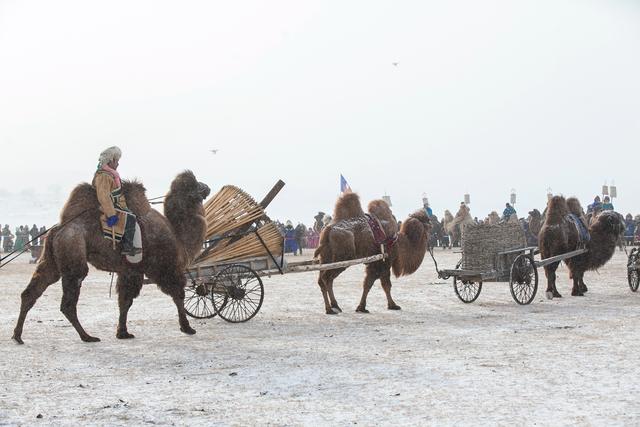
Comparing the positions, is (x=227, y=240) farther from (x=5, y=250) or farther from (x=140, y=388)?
(x=5, y=250)

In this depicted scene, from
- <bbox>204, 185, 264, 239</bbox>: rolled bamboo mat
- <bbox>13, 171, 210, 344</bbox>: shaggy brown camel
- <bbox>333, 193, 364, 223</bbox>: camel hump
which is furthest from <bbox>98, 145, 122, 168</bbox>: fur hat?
<bbox>333, 193, 364, 223</bbox>: camel hump

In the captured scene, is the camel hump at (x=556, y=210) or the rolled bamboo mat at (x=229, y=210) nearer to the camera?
the rolled bamboo mat at (x=229, y=210)

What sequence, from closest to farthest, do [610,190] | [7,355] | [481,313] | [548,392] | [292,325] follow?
[548,392] → [7,355] → [292,325] → [481,313] → [610,190]

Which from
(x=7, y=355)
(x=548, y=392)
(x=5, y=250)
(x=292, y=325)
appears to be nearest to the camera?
(x=548, y=392)

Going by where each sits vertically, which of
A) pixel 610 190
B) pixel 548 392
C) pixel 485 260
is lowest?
pixel 548 392

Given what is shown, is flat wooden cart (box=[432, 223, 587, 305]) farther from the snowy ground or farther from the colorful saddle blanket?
the colorful saddle blanket

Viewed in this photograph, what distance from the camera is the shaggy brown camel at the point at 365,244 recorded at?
14008 mm

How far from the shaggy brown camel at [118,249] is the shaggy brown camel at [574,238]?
749 centimetres

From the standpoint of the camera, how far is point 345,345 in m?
10.0

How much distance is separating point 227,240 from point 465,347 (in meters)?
4.69

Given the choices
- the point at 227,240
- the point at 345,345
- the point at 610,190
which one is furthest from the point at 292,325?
the point at 610,190

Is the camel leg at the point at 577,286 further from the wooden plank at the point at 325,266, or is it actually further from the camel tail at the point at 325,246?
the camel tail at the point at 325,246

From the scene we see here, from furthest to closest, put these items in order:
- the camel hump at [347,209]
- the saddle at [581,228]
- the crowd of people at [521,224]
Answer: the crowd of people at [521,224] → the saddle at [581,228] → the camel hump at [347,209]

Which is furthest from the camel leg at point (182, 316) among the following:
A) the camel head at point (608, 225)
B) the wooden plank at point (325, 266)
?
the camel head at point (608, 225)
